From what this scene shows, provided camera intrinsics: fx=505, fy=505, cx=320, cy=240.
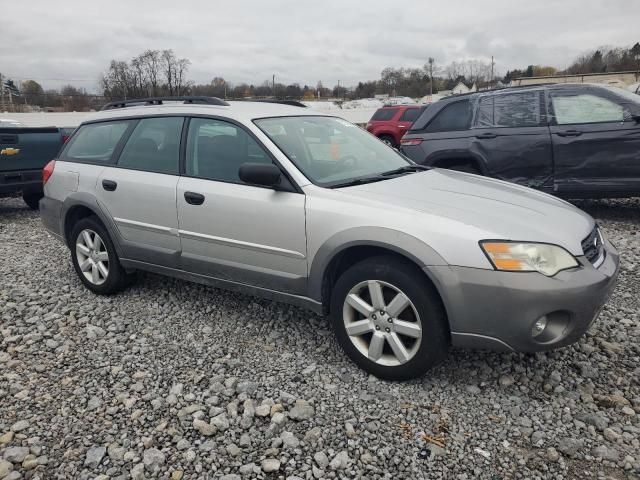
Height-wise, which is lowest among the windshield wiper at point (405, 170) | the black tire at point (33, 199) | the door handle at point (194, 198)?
the black tire at point (33, 199)

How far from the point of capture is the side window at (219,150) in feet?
11.4

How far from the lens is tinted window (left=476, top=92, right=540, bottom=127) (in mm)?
6441

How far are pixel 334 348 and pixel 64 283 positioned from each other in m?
2.91

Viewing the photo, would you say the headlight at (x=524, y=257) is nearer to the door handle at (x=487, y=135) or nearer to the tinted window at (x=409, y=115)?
the door handle at (x=487, y=135)

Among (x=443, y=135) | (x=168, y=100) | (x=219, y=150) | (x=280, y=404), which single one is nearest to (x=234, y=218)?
(x=219, y=150)

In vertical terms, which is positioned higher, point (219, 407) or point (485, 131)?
point (485, 131)

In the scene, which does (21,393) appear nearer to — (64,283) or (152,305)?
(152,305)

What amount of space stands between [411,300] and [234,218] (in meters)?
1.32

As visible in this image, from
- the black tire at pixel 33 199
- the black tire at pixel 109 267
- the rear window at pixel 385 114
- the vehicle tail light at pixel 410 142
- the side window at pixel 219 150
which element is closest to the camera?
the side window at pixel 219 150

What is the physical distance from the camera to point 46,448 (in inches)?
98.4

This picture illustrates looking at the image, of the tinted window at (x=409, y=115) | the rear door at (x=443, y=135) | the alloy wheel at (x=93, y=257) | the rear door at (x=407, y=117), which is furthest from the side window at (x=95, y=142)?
the tinted window at (x=409, y=115)

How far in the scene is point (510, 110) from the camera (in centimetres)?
658

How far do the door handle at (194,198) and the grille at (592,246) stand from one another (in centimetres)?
242

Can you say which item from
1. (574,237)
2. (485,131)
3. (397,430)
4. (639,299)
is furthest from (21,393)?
(485,131)
